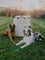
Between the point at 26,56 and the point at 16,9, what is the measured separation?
233 cm

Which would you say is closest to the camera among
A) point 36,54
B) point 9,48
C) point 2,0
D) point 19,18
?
point 36,54

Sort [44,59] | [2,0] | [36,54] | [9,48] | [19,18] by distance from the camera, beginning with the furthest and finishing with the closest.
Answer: [2,0] → [19,18] → [9,48] → [36,54] → [44,59]

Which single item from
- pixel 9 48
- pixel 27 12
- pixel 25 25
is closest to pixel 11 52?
pixel 9 48

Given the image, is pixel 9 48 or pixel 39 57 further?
pixel 9 48

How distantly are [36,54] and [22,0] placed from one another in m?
2.26

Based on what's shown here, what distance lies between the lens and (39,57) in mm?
1577

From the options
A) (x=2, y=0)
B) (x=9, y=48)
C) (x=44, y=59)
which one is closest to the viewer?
(x=44, y=59)

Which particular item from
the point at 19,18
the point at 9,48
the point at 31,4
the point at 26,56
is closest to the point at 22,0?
the point at 31,4

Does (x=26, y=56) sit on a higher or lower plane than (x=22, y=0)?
lower

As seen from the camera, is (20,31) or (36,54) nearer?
(36,54)

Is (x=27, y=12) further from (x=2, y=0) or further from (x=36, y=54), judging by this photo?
(x=36, y=54)

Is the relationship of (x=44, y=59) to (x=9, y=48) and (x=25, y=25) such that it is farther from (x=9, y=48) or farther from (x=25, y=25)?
(x=25, y=25)

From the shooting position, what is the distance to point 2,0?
11.6 feet

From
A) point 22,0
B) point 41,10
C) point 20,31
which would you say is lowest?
point 20,31
